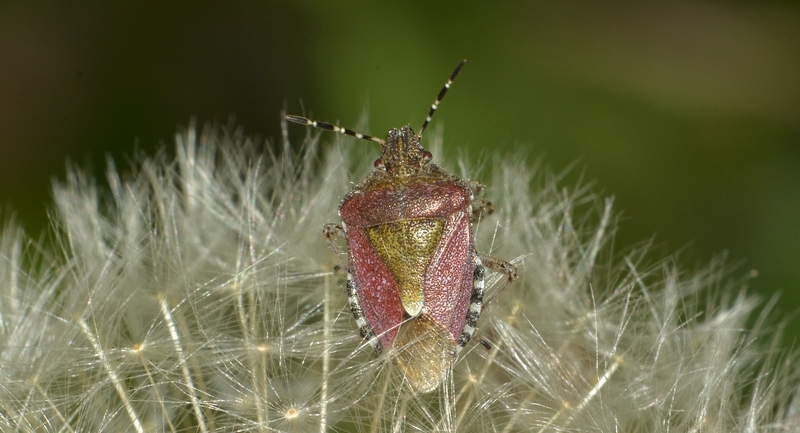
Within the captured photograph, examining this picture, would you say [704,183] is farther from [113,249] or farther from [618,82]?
[113,249]

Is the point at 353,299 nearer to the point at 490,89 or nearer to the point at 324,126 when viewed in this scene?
the point at 324,126

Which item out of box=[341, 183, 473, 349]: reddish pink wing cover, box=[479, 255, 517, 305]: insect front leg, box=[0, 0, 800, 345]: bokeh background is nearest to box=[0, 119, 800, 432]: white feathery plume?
box=[479, 255, 517, 305]: insect front leg

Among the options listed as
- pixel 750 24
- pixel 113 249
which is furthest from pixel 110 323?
pixel 750 24

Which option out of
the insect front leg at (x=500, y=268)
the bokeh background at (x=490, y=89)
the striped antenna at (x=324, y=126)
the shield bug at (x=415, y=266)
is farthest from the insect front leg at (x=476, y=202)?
the bokeh background at (x=490, y=89)

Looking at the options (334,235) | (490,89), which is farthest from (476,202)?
(490,89)

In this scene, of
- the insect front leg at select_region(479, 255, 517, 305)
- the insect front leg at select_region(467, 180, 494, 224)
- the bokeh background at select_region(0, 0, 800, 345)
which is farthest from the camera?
the bokeh background at select_region(0, 0, 800, 345)

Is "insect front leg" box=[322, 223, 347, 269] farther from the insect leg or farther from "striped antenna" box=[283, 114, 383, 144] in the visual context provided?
"striped antenna" box=[283, 114, 383, 144]
